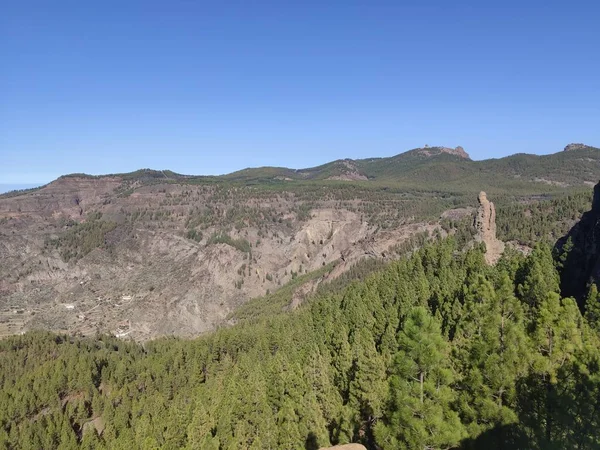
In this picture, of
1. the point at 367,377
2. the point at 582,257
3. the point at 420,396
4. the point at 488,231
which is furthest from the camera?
the point at 488,231

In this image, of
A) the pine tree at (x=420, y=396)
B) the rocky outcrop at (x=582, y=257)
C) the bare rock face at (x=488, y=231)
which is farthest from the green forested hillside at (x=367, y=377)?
the bare rock face at (x=488, y=231)

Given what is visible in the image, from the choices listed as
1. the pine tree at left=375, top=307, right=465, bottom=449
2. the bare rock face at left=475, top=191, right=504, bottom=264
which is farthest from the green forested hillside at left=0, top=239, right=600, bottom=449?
the bare rock face at left=475, top=191, right=504, bottom=264

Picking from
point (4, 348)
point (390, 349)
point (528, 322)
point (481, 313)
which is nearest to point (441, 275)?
point (390, 349)

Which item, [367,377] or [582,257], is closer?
[367,377]

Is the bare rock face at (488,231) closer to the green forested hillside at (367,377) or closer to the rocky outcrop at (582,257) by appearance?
the green forested hillside at (367,377)

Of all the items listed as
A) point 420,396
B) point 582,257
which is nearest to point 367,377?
point 420,396

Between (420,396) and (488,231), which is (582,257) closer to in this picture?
(488,231)
